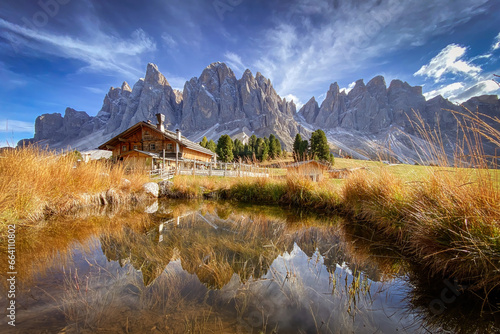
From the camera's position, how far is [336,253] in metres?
3.13

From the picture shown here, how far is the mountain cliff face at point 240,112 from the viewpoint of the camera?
119 meters

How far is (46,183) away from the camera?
15.5 ft

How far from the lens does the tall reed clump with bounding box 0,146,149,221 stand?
3769 millimetres

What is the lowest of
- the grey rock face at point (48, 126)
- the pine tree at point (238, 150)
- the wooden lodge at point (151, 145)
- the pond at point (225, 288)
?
the pond at point (225, 288)

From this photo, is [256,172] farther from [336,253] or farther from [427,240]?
[427,240]

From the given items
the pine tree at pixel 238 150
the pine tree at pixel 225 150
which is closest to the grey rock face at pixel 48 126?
the pine tree at pixel 238 150

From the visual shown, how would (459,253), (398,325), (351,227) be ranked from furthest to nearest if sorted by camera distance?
(351,227)
(459,253)
(398,325)

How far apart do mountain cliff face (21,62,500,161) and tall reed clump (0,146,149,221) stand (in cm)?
9933

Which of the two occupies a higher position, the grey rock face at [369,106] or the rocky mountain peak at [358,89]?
the rocky mountain peak at [358,89]

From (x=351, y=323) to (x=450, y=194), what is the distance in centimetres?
221

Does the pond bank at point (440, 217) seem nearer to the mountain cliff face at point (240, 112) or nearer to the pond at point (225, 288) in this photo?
the pond at point (225, 288)

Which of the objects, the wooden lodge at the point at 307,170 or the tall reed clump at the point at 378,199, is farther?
the wooden lodge at the point at 307,170

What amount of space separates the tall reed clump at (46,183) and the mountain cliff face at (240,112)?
99326mm

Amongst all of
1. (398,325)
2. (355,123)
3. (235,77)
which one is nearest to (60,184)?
(398,325)
